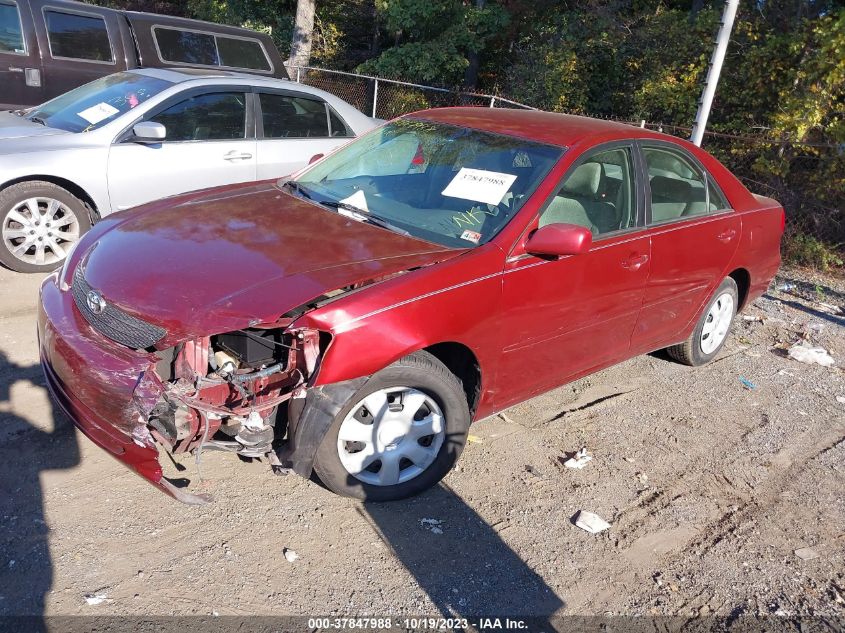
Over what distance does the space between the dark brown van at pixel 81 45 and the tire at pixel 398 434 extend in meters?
7.15

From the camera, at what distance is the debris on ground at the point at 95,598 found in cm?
276

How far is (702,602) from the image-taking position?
124 inches

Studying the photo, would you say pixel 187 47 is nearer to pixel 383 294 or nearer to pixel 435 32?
pixel 383 294

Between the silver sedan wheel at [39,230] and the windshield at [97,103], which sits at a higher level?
the windshield at [97,103]

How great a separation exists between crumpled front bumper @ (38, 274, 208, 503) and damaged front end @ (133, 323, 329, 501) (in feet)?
0.14

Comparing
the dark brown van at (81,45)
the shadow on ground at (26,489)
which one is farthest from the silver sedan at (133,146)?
the dark brown van at (81,45)

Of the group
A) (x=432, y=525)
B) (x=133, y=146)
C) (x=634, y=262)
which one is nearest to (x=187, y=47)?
(x=133, y=146)

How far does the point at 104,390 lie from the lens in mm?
2941

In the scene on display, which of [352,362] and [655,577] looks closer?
[352,362]

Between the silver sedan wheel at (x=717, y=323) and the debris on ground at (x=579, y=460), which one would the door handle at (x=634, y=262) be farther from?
the silver sedan wheel at (x=717, y=323)

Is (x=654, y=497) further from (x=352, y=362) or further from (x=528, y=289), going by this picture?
(x=352, y=362)

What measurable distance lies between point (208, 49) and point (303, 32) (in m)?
8.13

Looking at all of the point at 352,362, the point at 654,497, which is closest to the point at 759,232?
the point at 654,497

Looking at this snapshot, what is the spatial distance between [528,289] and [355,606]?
1.70 metres
